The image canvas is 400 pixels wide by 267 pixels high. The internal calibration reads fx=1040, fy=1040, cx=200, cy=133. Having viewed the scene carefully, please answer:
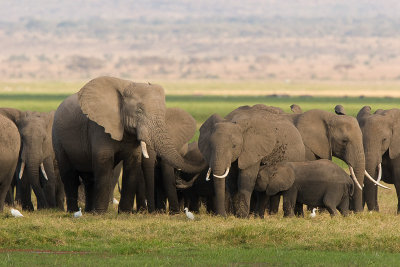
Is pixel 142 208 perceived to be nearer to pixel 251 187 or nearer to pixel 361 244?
pixel 251 187

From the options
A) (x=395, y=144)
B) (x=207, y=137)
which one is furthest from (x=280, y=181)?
(x=395, y=144)

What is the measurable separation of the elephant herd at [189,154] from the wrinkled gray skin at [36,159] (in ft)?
0.07

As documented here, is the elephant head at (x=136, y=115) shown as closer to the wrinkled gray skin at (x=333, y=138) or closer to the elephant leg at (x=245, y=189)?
the elephant leg at (x=245, y=189)

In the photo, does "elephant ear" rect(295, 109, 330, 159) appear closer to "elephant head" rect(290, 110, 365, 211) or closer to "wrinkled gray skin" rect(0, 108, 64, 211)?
"elephant head" rect(290, 110, 365, 211)

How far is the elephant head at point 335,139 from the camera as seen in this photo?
19.8m

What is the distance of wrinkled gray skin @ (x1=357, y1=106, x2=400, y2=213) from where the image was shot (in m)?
20.6

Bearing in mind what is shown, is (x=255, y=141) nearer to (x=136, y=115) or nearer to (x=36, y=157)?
(x=136, y=115)

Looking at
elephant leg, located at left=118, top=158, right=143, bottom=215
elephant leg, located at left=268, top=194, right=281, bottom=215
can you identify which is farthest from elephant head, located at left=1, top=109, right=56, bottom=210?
elephant leg, located at left=268, top=194, right=281, bottom=215

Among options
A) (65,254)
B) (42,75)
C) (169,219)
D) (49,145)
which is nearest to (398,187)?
(169,219)

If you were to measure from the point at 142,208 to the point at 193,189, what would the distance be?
124cm

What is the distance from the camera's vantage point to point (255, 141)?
18.0m

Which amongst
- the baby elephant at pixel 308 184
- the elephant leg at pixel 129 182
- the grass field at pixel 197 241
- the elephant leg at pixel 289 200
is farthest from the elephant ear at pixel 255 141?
the elephant leg at pixel 129 182

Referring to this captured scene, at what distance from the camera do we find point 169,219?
16969mm

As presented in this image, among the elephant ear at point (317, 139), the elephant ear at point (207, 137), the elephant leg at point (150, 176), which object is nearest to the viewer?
the elephant ear at point (207, 137)
